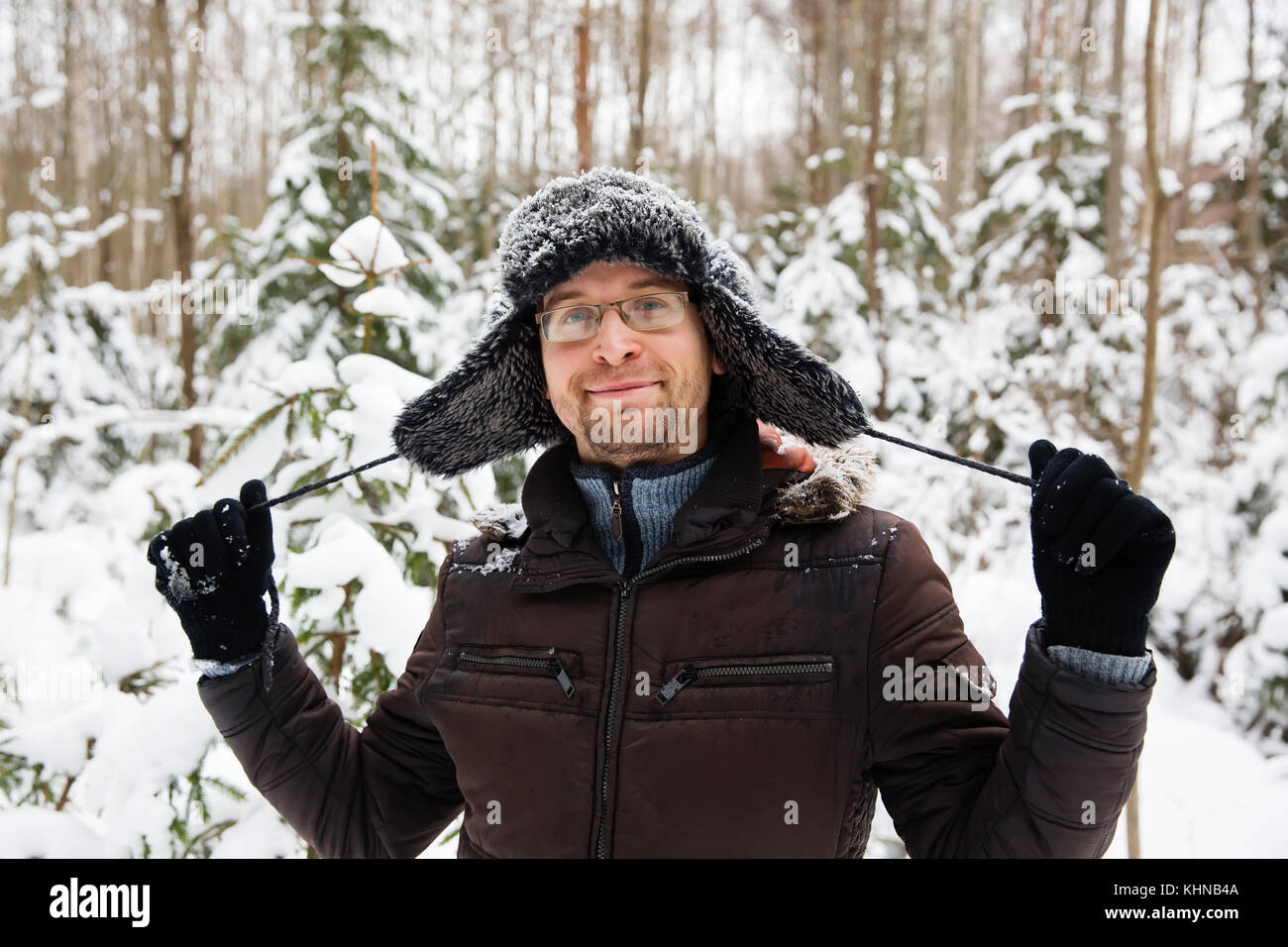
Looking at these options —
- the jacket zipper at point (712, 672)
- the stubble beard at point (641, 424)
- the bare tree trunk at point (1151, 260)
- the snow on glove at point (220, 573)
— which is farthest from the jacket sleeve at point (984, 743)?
the bare tree trunk at point (1151, 260)

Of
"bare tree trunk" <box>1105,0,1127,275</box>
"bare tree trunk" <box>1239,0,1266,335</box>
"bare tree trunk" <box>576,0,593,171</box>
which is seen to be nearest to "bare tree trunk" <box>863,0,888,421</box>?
"bare tree trunk" <box>1105,0,1127,275</box>

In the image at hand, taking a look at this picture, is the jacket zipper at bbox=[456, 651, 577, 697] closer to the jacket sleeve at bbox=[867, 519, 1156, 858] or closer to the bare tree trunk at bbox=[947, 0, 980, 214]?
the jacket sleeve at bbox=[867, 519, 1156, 858]

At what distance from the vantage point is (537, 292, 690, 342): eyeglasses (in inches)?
70.8

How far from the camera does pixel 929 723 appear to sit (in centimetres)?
144

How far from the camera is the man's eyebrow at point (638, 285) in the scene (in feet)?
5.99

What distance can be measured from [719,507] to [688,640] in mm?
263

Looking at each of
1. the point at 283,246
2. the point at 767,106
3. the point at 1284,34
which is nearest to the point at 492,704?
the point at 283,246

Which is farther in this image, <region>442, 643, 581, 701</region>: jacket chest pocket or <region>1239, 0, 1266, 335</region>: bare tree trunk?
<region>1239, 0, 1266, 335</region>: bare tree trunk

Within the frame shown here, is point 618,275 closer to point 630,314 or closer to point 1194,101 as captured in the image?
point 630,314

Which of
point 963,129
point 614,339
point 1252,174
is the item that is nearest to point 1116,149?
point 614,339

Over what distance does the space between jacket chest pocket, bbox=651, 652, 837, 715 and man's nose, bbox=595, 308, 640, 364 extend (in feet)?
2.12

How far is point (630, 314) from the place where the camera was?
70.9 inches

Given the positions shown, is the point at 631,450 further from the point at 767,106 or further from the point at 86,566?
the point at 767,106
